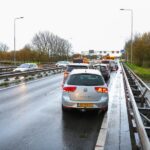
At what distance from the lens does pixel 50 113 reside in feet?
41.4

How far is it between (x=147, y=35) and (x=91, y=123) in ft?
260

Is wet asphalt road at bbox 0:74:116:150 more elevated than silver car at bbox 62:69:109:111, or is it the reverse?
silver car at bbox 62:69:109:111

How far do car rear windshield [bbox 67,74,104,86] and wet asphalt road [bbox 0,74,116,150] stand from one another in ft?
3.49

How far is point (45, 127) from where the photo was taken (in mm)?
10148

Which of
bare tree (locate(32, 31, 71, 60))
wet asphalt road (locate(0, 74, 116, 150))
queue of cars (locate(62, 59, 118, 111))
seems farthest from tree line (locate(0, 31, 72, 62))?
queue of cars (locate(62, 59, 118, 111))

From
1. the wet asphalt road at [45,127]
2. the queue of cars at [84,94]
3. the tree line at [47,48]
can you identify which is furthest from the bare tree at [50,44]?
the queue of cars at [84,94]

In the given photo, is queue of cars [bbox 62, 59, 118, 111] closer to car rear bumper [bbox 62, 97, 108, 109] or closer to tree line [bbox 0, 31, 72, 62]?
car rear bumper [bbox 62, 97, 108, 109]

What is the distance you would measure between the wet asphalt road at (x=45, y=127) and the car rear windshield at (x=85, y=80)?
3.49 feet

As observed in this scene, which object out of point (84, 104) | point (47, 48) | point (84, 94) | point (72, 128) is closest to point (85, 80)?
point (84, 94)

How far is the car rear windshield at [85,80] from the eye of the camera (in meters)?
12.5

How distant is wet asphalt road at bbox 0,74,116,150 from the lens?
813cm

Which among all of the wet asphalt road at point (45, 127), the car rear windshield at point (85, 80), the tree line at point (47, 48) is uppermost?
the tree line at point (47, 48)

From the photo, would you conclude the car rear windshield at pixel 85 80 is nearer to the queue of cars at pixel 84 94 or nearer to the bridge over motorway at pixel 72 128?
the queue of cars at pixel 84 94

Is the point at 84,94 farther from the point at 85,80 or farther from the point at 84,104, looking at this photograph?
the point at 85,80
